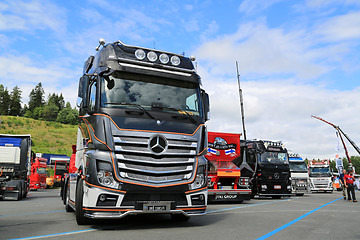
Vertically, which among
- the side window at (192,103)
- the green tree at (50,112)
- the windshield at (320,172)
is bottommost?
the windshield at (320,172)

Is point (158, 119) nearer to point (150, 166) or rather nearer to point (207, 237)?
point (150, 166)

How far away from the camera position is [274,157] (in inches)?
794

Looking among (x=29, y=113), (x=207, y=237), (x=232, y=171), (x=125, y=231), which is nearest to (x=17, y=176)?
(x=232, y=171)

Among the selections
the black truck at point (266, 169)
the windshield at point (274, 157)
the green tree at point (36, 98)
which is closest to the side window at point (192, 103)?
the black truck at point (266, 169)

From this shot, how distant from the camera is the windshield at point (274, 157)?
779 inches

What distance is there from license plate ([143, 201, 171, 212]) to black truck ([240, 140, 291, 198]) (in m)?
12.7

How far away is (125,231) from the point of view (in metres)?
6.79

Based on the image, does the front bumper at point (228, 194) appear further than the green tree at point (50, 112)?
No

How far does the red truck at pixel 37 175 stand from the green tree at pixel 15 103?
12482 centimetres

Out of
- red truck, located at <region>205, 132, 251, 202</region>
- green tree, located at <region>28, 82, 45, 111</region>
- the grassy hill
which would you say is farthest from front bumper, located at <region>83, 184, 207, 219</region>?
green tree, located at <region>28, 82, 45, 111</region>

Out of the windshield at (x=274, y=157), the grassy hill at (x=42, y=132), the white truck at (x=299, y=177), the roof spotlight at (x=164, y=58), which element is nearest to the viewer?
the roof spotlight at (x=164, y=58)

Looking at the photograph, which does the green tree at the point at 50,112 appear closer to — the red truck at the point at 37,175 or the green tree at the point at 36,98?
the green tree at the point at 36,98

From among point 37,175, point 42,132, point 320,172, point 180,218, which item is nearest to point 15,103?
point 42,132

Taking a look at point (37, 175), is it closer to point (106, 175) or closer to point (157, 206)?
point (106, 175)
